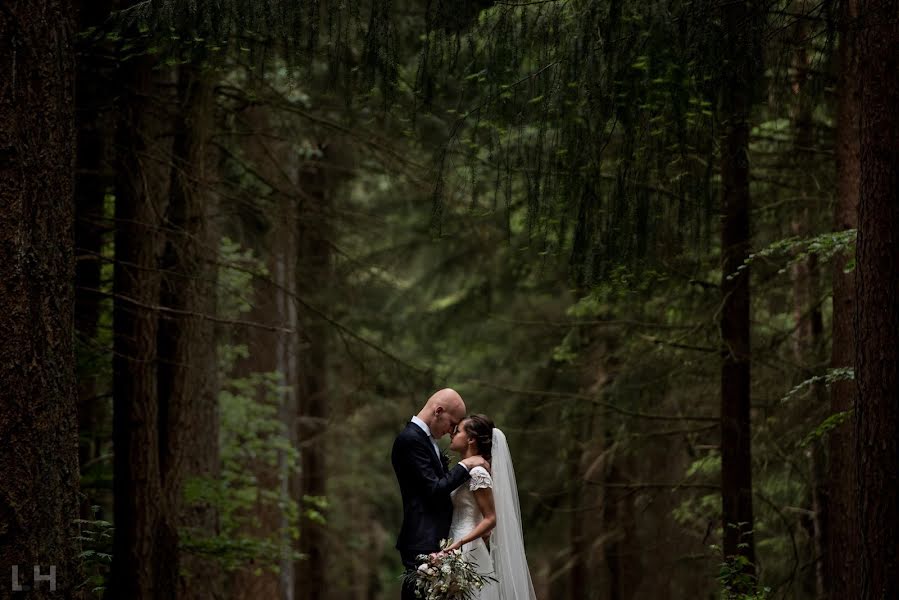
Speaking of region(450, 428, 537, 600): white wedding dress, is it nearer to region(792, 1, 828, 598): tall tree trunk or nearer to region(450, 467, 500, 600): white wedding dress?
region(450, 467, 500, 600): white wedding dress

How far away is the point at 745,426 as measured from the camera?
966 centimetres

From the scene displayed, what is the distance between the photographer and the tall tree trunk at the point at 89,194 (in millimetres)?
8508

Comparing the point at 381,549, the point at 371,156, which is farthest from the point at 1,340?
the point at 381,549

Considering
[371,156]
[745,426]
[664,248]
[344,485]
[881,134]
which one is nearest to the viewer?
[881,134]

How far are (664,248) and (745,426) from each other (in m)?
2.52

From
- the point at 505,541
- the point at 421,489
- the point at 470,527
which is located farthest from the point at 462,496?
the point at 505,541

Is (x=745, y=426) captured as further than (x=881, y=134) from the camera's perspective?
Yes

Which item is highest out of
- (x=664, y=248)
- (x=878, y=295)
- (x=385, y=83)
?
(x=385, y=83)

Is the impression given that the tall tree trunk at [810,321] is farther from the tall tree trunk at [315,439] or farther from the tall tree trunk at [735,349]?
the tall tree trunk at [315,439]

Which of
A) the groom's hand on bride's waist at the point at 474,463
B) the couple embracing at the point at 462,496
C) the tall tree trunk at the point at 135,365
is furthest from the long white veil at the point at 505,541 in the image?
the tall tree trunk at the point at 135,365

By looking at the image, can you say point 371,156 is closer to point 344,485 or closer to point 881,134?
point 881,134

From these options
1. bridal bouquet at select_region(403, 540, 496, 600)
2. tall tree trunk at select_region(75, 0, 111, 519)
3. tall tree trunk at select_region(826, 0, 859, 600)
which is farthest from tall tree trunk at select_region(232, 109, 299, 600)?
tall tree trunk at select_region(826, 0, 859, 600)

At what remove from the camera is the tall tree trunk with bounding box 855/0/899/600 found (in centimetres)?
611

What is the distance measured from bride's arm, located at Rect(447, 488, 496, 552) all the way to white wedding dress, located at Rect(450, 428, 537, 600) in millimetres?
106
